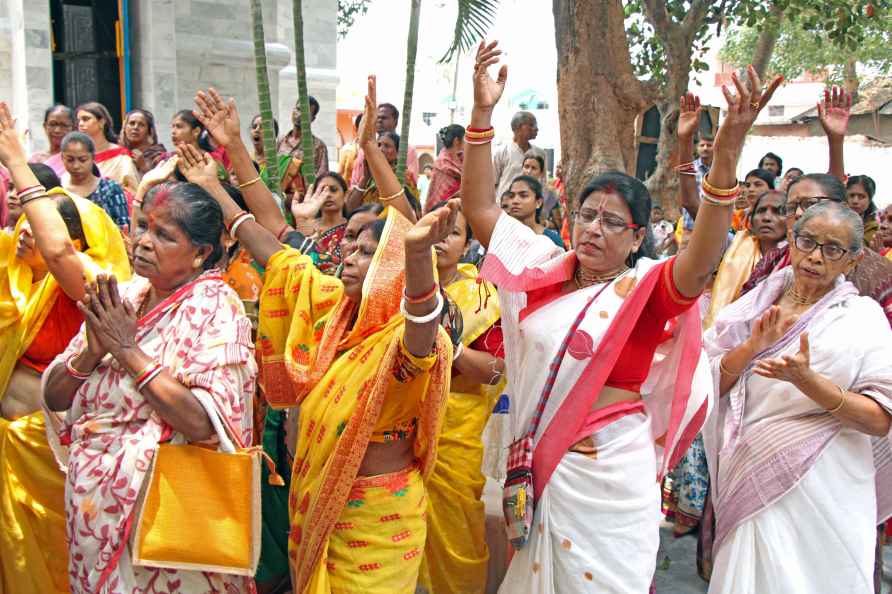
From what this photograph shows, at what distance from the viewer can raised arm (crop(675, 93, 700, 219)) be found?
3.63 m

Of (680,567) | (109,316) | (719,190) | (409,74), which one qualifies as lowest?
(680,567)

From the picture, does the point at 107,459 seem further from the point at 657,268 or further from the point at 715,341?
the point at 715,341

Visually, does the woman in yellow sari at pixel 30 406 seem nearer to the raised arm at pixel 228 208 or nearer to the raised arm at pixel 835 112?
the raised arm at pixel 228 208

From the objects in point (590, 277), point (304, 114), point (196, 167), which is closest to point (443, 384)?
point (590, 277)

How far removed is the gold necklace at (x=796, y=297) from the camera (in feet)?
12.3

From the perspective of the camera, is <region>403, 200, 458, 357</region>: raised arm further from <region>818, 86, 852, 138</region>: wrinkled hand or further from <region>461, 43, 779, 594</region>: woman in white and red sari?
<region>818, 86, 852, 138</region>: wrinkled hand

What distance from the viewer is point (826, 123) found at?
185 inches

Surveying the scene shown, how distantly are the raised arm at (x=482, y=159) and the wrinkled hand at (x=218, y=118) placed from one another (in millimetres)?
1016

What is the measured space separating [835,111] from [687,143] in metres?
1.25

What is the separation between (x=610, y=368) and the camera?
3.19 m

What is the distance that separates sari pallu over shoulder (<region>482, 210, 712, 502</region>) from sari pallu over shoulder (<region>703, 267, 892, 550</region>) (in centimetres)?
31

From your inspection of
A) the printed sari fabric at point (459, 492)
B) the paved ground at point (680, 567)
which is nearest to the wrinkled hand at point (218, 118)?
the printed sari fabric at point (459, 492)

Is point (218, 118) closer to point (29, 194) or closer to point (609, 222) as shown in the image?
point (29, 194)

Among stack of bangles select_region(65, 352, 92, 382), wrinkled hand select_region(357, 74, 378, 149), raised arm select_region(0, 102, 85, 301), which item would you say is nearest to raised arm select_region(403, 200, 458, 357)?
stack of bangles select_region(65, 352, 92, 382)
